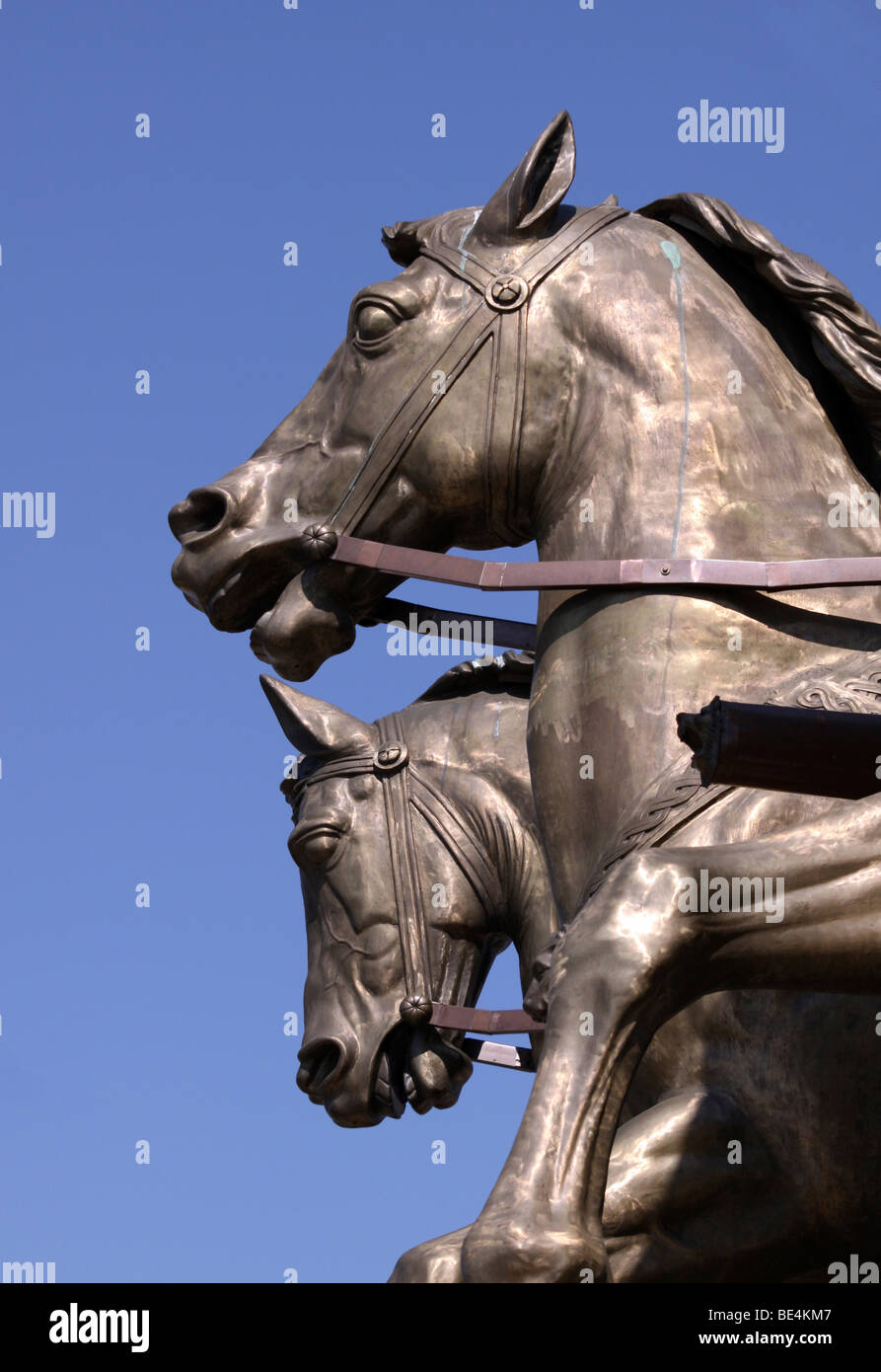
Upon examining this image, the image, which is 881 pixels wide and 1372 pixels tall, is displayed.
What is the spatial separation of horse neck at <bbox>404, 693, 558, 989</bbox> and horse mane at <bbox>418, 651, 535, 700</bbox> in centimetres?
10

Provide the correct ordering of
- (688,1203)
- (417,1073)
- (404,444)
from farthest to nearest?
1. (417,1073)
2. (404,444)
3. (688,1203)

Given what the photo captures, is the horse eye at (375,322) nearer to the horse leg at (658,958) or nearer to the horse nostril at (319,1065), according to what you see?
the horse nostril at (319,1065)

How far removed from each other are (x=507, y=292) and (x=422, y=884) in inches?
80.2

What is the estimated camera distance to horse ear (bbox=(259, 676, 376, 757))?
28.8ft

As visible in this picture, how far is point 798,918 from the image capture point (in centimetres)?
586

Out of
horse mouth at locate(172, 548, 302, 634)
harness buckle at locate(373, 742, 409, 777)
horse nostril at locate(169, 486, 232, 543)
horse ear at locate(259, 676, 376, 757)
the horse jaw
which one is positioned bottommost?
harness buckle at locate(373, 742, 409, 777)

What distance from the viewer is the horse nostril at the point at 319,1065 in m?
8.30

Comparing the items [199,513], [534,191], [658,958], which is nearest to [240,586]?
[199,513]

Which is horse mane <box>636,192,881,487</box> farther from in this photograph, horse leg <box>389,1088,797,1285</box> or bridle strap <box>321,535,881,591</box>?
horse leg <box>389,1088,797,1285</box>

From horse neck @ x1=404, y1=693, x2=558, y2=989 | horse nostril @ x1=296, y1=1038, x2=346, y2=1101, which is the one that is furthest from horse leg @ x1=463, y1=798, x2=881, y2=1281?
horse nostril @ x1=296, y1=1038, x2=346, y2=1101

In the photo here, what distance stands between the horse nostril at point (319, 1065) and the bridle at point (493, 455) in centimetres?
166

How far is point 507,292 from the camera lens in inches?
297

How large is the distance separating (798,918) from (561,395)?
2.16 m

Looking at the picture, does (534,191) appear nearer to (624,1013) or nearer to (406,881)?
(406,881)
